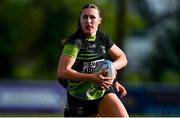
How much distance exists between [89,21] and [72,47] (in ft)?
1.09

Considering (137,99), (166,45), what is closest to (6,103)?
(137,99)

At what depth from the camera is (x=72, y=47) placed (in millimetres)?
6984

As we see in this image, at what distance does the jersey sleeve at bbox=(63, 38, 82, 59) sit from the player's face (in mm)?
151

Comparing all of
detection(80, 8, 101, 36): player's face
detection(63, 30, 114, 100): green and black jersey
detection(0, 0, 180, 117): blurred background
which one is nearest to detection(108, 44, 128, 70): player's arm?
detection(63, 30, 114, 100): green and black jersey

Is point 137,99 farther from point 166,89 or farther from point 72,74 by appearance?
point 72,74

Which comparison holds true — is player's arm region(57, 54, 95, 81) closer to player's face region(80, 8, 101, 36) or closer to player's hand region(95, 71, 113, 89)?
player's hand region(95, 71, 113, 89)

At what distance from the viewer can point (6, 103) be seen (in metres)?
22.2

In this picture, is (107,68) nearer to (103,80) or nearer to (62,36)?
(103,80)

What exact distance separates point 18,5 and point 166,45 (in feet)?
30.6

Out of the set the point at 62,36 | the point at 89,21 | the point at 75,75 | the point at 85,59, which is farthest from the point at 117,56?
the point at 62,36

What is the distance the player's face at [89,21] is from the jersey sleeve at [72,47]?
0.49ft

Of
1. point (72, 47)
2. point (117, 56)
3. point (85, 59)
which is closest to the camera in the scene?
point (72, 47)

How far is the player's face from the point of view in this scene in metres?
7.06

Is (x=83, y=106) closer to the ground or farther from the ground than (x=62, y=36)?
closer to the ground
